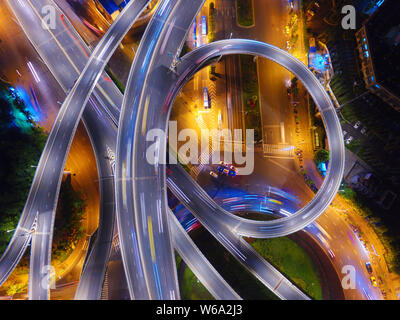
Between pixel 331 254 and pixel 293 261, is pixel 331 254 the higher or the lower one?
the higher one

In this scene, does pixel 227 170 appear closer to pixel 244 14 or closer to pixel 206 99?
pixel 206 99

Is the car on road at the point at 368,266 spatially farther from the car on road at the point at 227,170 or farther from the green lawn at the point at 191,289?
the green lawn at the point at 191,289

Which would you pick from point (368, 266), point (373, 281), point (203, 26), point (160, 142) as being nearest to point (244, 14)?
point (203, 26)

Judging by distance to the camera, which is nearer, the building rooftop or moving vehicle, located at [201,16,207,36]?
the building rooftop

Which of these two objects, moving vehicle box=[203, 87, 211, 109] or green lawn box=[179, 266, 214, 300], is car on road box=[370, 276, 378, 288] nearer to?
green lawn box=[179, 266, 214, 300]

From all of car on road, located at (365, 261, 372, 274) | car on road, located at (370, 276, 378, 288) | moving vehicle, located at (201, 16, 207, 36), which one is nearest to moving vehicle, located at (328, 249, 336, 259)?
car on road, located at (365, 261, 372, 274)

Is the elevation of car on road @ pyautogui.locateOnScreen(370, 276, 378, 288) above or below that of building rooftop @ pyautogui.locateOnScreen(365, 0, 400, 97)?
Answer: below

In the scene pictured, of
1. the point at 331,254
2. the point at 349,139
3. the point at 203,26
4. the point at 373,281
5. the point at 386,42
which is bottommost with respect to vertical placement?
the point at 373,281
